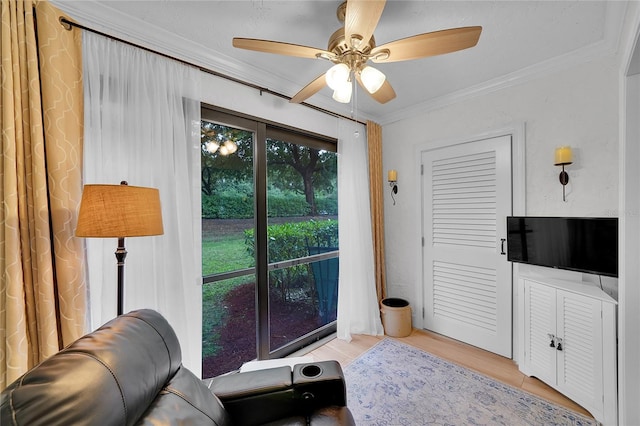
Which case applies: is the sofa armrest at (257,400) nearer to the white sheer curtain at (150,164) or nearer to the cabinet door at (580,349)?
the white sheer curtain at (150,164)

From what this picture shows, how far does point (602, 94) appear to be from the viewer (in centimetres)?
198

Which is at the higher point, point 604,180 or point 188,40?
point 188,40

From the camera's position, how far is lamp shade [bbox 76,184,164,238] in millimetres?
1138

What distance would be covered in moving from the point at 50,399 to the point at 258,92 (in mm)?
2214

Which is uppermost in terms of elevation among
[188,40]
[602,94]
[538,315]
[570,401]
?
[188,40]

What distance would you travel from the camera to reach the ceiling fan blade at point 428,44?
46.9 inches

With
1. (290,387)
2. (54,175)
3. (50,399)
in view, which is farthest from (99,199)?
(290,387)

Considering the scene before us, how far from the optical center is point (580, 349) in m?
1.82

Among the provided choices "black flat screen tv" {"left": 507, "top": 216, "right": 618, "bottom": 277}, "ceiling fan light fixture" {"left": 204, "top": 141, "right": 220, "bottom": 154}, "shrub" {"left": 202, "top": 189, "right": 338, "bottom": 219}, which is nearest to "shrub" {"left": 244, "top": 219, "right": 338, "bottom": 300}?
"shrub" {"left": 202, "top": 189, "right": 338, "bottom": 219}

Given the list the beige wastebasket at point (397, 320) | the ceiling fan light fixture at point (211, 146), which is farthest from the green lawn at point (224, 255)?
A: the beige wastebasket at point (397, 320)

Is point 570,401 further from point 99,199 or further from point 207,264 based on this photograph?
point 99,199

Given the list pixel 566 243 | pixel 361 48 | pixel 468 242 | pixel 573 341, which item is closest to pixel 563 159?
pixel 566 243

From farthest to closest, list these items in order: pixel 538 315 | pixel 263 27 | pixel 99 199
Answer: pixel 538 315 < pixel 263 27 < pixel 99 199

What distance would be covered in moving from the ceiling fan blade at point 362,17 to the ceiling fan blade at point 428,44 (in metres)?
0.18
